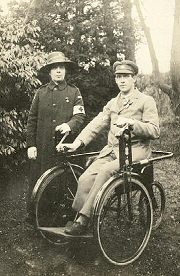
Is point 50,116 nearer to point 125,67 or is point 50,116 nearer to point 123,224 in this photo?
point 125,67

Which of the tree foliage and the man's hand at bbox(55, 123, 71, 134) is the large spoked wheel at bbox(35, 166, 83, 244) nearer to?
the man's hand at bbox(55, 123, 71, 134)

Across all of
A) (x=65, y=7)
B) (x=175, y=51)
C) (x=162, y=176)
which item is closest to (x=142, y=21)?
(x=175, y=51)

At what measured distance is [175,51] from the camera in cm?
1209

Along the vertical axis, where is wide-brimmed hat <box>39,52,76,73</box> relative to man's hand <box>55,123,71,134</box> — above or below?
above

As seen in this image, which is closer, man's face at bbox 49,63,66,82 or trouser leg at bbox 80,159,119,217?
trouser leg at bbox 80,159,119,217

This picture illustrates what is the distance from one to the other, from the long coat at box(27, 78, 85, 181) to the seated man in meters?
0.36

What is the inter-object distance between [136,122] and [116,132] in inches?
20.0

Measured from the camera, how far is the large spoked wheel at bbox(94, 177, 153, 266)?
4439 mm

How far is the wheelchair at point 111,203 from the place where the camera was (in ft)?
14.9

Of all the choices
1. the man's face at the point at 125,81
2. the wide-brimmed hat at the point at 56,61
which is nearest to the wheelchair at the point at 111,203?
the man's face at the point at 125,81

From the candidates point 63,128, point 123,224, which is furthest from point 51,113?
point 123,224

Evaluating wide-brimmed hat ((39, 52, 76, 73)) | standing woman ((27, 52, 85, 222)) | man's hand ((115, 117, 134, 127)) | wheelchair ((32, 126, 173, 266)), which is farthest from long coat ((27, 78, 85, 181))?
man's hand ((115, 117, 134, 127))

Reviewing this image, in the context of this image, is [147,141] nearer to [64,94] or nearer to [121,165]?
[121,165]

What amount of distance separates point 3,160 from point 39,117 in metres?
2.71
